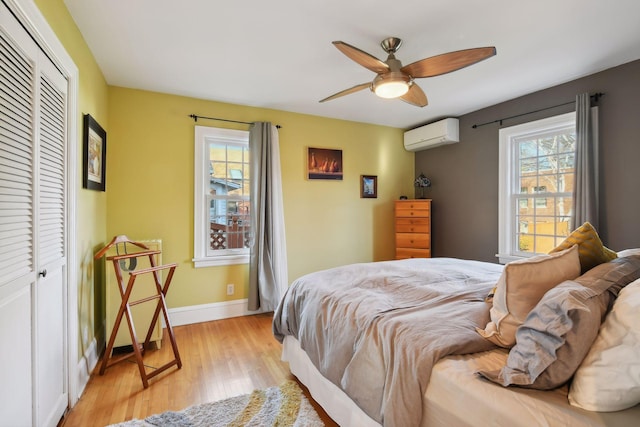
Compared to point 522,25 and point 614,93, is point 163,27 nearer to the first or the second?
point 522,25

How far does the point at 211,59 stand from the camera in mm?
2508

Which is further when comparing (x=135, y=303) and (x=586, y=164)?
(x=586, y=164)

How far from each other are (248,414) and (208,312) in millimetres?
1804

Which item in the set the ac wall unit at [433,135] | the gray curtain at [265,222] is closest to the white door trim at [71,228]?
the gray curtain at [265,222]

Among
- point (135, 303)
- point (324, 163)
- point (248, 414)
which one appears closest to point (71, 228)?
point (135, 303)

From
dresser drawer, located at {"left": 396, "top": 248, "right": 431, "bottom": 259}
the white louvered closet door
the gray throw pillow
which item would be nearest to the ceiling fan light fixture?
the gray throw pillow

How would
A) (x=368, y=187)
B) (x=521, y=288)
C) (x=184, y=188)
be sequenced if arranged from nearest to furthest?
(x=521, y=288) → (x=184, y=188) → (x=368, y=187)

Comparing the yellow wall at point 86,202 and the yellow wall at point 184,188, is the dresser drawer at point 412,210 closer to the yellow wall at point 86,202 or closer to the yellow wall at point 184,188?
the yellow wall at point 184,188

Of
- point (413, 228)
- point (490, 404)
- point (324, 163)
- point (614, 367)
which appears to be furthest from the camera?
point (413, 228)

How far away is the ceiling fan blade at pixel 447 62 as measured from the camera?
1780 mm

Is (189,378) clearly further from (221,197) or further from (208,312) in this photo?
(221,197)

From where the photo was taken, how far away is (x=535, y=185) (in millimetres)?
3385

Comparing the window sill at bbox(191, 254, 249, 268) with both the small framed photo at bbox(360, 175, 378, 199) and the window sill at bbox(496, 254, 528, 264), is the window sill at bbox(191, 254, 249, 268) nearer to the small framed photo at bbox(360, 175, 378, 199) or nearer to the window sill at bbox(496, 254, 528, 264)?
the small framed photo at bbox(360, 175, 378, 199)

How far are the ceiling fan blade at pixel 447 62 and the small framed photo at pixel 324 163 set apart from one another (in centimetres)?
196
